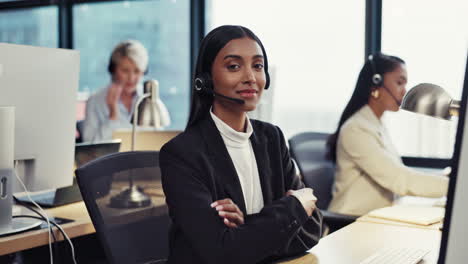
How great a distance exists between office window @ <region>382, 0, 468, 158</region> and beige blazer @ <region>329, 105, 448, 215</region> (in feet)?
2.98

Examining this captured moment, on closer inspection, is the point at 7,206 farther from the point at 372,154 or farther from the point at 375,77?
the point at 375,77

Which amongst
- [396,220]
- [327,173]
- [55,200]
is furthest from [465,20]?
[55,200]

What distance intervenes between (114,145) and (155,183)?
608 mm

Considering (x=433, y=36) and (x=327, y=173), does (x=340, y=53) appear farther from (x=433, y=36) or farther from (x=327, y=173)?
(x=327, y=173)

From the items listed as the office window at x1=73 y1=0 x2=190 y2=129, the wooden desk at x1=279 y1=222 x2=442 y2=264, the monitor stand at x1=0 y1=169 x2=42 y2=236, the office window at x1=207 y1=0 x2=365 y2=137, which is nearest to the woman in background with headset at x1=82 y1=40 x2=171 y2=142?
the office window at x1=73 y1=0 x2=190 y2=129

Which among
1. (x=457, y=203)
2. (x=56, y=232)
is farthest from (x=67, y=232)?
(x=457, y=203)

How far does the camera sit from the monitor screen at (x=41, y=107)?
1.62 meters

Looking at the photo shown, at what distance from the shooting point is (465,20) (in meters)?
3.36

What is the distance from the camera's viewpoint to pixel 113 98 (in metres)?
3.84

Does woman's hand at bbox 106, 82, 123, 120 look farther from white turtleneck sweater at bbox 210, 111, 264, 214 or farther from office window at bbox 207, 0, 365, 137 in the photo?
white turtleneck sweater at bbox 210, 111, 264, 214

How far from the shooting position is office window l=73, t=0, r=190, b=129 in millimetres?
4449

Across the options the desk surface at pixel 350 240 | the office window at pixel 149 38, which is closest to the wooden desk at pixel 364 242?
the desk surface at pixel 350 240

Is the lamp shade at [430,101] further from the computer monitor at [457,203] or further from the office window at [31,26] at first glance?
the office window at [31,26]

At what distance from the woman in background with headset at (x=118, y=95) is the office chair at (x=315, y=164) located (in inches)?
57.6
